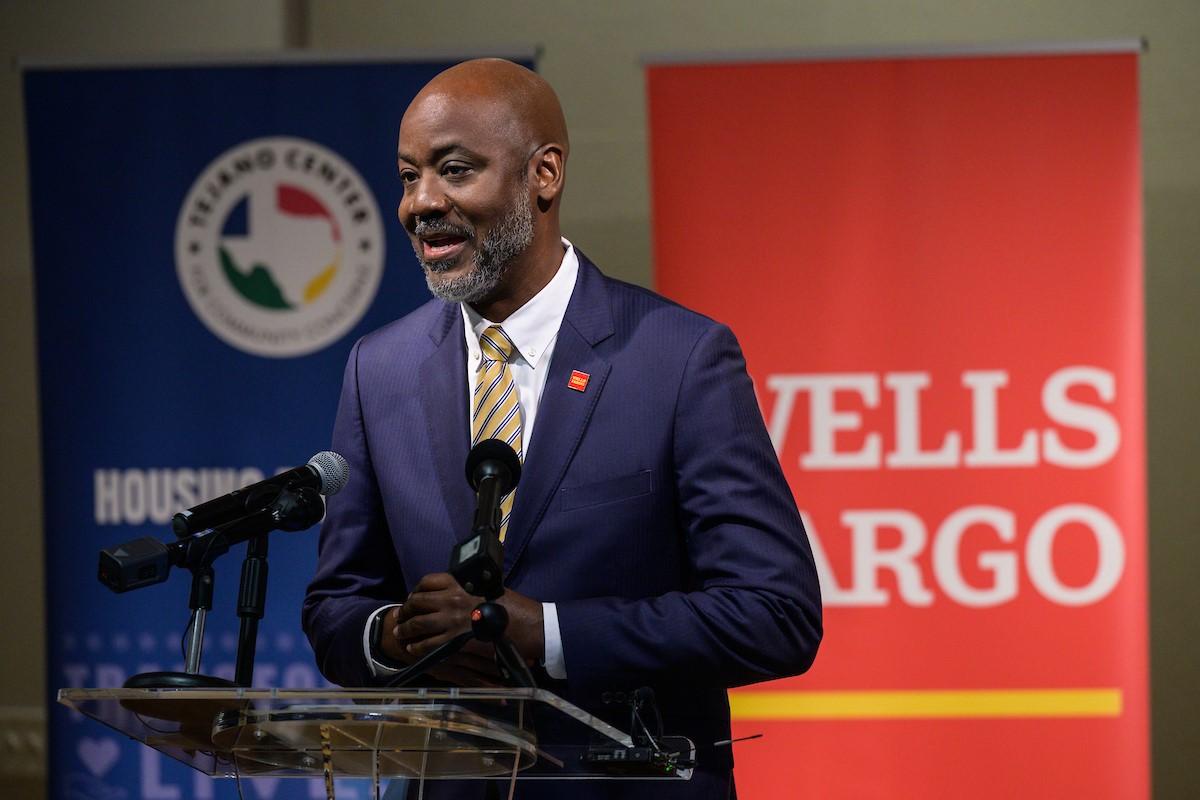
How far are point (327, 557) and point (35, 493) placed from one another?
11.8 feet

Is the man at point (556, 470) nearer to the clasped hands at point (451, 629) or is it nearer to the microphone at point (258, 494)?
the clasped hands at point (451, 629)

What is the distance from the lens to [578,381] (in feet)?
6.52

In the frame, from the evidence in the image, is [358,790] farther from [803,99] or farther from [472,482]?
[472,482]

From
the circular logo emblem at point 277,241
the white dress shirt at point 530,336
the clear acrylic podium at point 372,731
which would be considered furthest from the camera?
the circular logo emblem at point 277,241

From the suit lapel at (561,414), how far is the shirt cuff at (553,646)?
0.15 meters

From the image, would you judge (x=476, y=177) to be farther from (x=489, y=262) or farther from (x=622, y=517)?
(x=622, y=517)

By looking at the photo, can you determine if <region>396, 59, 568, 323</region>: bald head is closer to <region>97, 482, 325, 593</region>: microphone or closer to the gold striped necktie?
the gold striped necktie

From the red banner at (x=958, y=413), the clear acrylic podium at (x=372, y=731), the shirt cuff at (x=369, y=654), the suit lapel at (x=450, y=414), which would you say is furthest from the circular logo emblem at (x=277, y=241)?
the clear acrylic podium at (x=372, y=731)

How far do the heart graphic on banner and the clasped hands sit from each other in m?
2.56

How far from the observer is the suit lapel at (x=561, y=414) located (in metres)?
1.93

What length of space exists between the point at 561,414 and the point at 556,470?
0.27ft

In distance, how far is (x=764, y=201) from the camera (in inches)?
158

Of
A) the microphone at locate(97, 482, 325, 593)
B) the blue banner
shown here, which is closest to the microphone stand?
the microphone at locate(97, 482, 325, 593)

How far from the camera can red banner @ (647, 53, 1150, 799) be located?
392 centimetres
